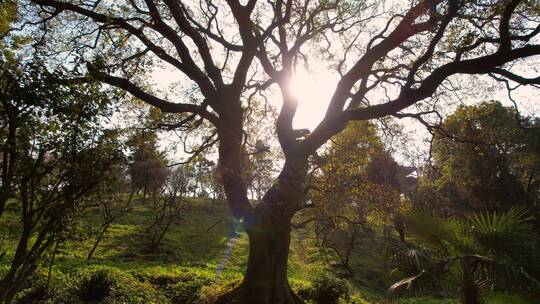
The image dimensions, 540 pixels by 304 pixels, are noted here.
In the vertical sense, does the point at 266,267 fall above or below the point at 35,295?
above

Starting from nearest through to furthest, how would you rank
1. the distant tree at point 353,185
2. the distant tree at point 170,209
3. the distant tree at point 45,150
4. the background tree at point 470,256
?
the distant tree at point 45,150 < the background tree at point 470,256 < the distant tree at point 353,185 < the distant tree at point 170,209

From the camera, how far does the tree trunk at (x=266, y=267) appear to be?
38.2 ft

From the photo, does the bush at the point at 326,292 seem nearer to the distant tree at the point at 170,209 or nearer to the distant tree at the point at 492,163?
the distant tree at the point at 170,209

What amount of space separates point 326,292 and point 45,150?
35.9 feet

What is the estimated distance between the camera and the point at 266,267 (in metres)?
11.9

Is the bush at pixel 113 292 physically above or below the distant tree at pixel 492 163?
below

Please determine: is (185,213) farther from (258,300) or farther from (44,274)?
(258,300)

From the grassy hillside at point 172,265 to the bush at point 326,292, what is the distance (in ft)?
1.27

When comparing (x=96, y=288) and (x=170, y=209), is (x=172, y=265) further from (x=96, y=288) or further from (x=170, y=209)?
(x=96, y=288)

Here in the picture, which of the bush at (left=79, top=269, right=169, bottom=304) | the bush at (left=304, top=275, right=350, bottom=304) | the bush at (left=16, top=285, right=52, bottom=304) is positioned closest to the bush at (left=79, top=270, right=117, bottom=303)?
the bush at (left=79, top=269, right=169, bottom=304)

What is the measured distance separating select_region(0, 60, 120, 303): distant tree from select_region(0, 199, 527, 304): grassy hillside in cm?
165

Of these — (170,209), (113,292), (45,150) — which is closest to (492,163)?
(170,209)

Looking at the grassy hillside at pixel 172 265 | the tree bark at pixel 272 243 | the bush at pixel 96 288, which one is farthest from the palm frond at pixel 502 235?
the bush at pixel 96 288

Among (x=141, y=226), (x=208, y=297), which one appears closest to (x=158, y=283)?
(x=208, y=297)
